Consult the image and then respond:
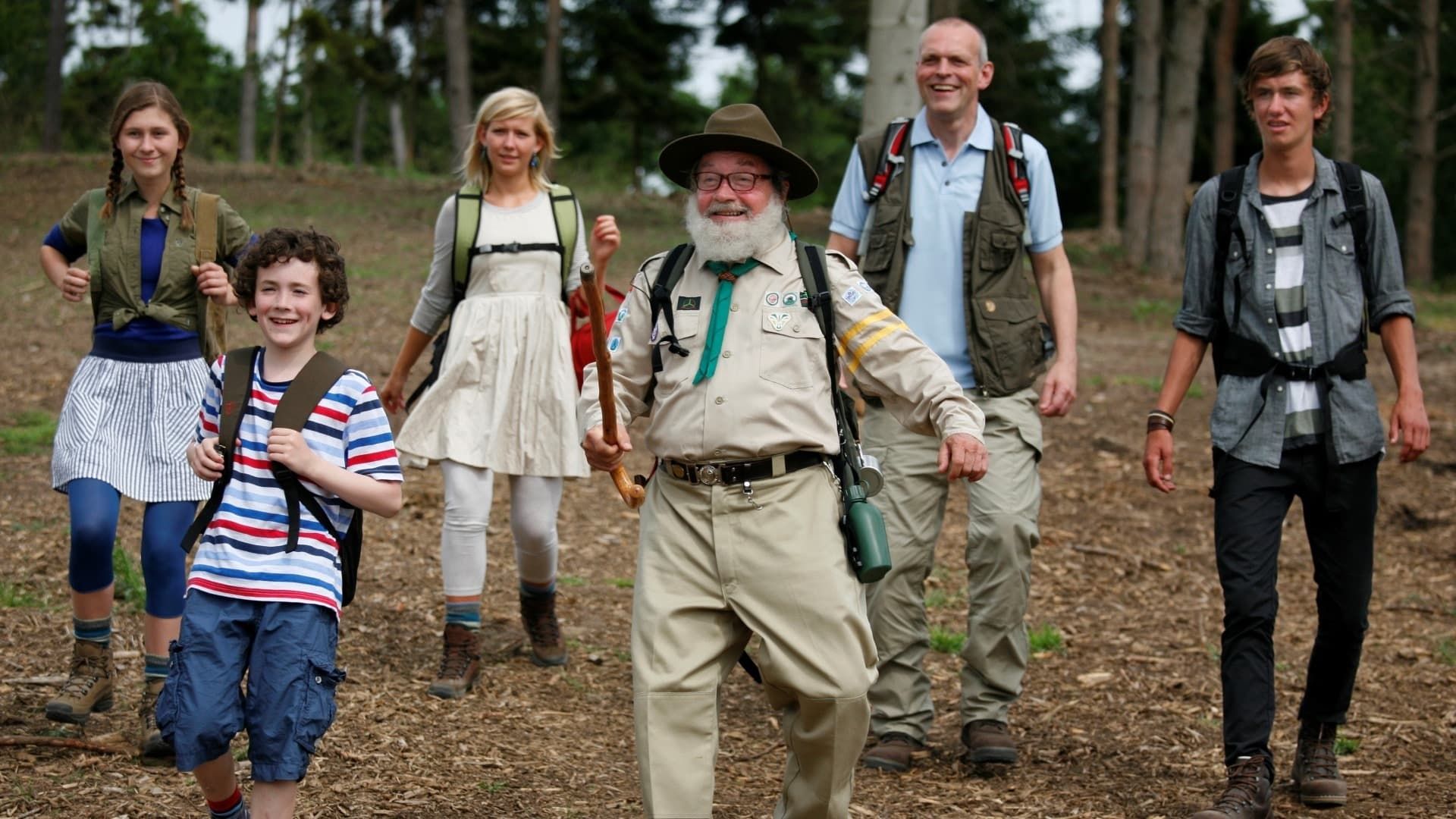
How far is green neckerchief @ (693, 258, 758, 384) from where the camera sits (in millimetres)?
3988

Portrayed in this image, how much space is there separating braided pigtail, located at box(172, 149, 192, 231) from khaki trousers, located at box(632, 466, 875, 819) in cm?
219

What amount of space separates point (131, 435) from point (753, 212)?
7.62 ft

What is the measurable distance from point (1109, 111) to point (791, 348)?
2681cm

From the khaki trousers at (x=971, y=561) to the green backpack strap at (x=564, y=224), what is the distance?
1.44 meters

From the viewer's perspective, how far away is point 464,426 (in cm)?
606

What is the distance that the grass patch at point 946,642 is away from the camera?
7.26m

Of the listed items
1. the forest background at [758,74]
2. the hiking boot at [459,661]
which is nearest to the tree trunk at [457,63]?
the forest background at [758,74]

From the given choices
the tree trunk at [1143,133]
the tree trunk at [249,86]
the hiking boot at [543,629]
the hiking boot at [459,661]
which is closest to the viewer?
the hiking boot at [459,661]

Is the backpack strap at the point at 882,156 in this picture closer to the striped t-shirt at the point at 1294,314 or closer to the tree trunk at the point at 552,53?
the striped t-shirt at the point at 1294,314

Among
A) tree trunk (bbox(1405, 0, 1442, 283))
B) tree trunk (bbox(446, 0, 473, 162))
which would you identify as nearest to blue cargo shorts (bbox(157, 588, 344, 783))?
tree trunk (bbox(446, 0, 473, 162))

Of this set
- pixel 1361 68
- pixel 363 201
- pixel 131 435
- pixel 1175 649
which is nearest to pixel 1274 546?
pixel 1175 649

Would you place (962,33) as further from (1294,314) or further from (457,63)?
(457,63)

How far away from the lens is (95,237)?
204 inches

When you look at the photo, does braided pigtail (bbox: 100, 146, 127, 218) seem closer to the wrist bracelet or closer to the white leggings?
the white leggings
